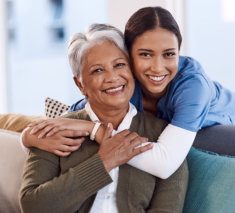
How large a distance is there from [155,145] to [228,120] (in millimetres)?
739

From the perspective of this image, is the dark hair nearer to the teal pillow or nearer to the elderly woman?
the elderly woman

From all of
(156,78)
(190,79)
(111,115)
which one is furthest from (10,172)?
(190,79)

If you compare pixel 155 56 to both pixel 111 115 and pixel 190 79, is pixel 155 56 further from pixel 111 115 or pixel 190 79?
pixel 111 115

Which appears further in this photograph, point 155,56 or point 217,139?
point 217,139

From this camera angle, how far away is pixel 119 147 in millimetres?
1548

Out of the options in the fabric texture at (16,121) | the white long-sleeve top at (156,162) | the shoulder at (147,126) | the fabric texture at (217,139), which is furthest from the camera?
the fabric texture at (16,121)

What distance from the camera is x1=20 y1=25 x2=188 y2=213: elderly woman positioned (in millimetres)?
1497

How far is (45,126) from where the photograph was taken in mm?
1662

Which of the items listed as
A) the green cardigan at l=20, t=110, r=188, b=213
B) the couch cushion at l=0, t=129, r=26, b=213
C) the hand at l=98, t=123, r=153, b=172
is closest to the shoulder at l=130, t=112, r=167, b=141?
the green cardigan at l=20, t=110, r=188, b=213

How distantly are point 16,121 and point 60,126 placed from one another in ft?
3.11

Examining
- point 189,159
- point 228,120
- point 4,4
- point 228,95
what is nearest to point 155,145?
point 189,159

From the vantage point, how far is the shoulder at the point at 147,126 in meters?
1.71

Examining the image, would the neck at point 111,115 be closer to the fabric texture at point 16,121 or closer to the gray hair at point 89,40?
the gray hair at point 89,40

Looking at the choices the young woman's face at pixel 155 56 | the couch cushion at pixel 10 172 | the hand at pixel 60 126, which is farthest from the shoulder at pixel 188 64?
the couch cushion at pixel 10 172
